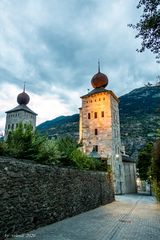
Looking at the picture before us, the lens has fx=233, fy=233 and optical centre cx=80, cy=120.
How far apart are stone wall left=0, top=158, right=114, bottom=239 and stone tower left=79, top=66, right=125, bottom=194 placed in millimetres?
30500

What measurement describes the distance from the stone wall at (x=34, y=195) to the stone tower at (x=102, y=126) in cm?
3050

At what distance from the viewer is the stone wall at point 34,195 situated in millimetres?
6465

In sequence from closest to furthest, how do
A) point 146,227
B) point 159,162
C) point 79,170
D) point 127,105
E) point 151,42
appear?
point 151,42 → point 146,227 → point 79,170 → point 159,162 → point 127,105

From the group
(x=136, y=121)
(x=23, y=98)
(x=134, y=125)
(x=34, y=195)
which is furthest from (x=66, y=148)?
(x=136, y=121)

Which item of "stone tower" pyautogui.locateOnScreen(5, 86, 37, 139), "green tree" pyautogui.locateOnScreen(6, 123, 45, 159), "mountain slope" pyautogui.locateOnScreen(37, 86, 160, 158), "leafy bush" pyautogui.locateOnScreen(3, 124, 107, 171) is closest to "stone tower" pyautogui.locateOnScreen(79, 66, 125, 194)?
"mountain slope" pyautogui.locateOnScreen(37, 86, 160, 158)

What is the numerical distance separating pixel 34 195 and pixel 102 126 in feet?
123

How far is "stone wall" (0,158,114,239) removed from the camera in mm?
6465

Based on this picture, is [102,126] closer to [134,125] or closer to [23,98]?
[23,98]

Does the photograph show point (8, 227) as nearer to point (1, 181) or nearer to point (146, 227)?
point (1, 181)

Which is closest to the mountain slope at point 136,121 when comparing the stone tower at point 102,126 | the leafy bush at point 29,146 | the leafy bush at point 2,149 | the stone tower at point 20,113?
the stone tower at point 102,126

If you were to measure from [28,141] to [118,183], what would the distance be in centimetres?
3595

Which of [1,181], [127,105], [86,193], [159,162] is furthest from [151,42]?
[127,105]

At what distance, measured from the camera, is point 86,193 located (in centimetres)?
1384

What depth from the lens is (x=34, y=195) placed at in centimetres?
781
